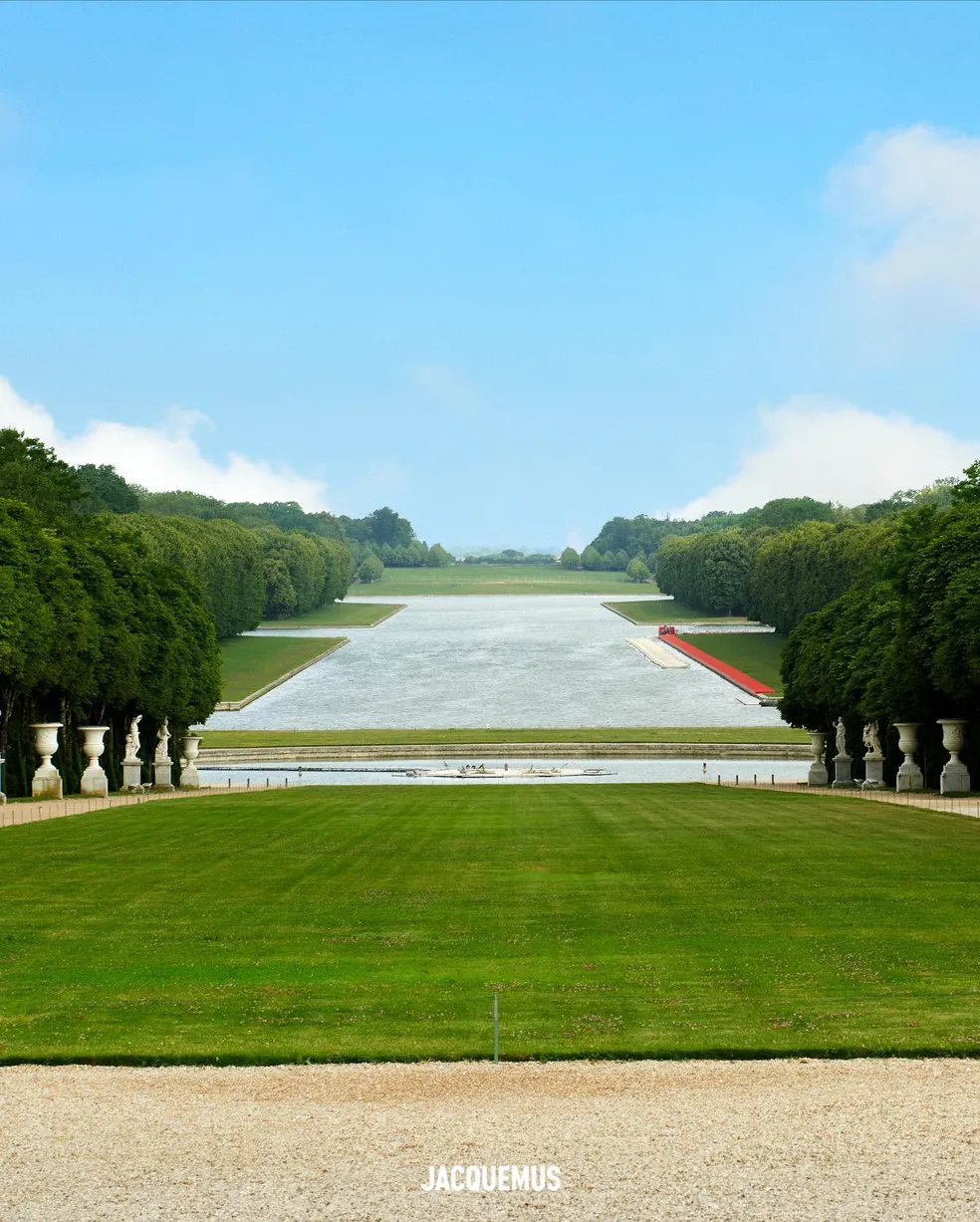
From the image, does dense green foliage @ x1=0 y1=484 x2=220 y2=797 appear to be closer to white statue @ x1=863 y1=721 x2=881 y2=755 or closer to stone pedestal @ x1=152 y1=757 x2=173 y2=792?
stone pedestal @ x1=152 y1=757 x2=173 y2=792

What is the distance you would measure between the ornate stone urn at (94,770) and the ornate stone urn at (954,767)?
67.7ft

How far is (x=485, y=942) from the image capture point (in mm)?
14312

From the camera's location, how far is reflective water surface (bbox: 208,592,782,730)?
3056 inches

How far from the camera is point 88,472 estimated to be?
13288cm

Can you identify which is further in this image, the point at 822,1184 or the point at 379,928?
the point at 379,928

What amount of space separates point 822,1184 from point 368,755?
57.2 metres

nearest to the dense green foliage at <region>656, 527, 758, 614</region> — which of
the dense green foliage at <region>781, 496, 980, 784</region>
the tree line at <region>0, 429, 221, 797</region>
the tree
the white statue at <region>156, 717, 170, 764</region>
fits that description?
the tree

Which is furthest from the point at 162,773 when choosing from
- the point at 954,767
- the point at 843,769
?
the point at 954,767

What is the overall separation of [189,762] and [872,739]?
2233 centimetres

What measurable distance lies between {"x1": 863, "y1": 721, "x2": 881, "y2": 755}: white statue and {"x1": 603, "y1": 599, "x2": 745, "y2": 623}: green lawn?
103 metres

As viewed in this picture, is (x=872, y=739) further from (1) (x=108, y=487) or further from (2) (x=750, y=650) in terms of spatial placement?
(1) (x=108, y=487)

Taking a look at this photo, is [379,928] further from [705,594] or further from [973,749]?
[705,594]

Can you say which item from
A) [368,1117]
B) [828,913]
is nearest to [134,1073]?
[368,1117]

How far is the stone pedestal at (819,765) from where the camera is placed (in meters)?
49.4
